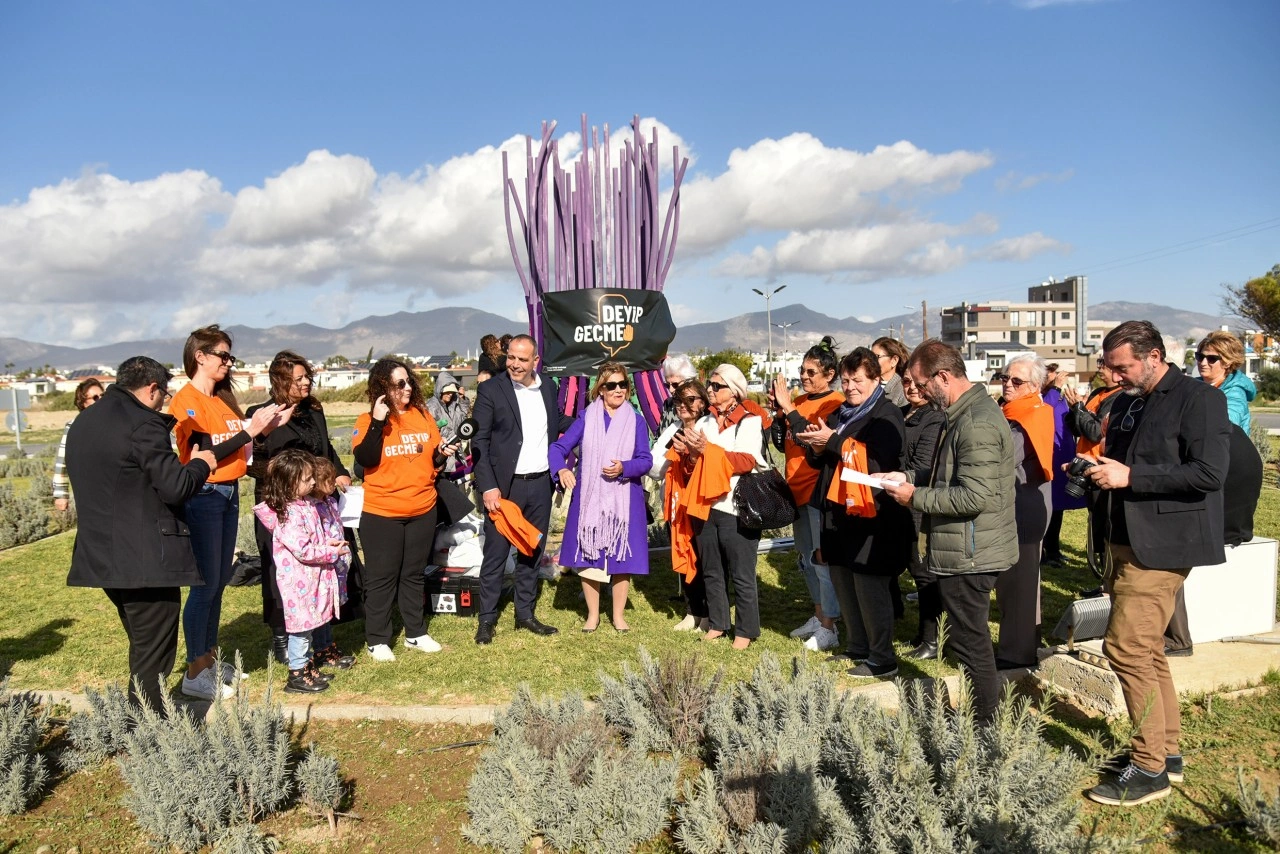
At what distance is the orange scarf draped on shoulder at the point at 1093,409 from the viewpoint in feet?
17.2

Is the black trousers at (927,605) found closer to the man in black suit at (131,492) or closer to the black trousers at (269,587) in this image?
the black trousers at (269,587)

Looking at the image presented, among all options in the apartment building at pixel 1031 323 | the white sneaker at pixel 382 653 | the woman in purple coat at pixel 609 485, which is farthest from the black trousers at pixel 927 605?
the apartment building at pixel 1031 323

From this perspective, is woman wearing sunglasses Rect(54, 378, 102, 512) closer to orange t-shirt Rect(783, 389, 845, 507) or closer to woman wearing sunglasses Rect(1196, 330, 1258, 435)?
orange t-shirt Rect(783, 389, 845, 507)

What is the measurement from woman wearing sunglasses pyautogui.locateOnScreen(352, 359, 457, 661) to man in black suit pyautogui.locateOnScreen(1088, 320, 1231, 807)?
382 cm

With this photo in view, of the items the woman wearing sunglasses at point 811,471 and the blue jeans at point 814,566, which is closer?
the woman wearing sunglasses at point 811,471

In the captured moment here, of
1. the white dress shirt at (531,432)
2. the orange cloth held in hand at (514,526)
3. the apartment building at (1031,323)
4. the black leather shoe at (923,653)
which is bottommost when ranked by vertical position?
the black leather shoe at (923,653)

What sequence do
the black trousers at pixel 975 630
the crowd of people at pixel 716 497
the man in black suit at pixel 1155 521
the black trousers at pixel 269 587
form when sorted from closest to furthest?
1. the man in black suit at pixel 1155 521
2. the crowd of people at pixel 716 497
3. the black trousers at pixel 975 630
4. the black trousers at pixel 269 587

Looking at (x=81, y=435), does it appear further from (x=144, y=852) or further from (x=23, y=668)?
(x=23, y=668)

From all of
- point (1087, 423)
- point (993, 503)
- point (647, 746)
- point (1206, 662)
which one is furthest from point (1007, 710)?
point (1087, 423)

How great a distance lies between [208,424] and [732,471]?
311 centimetres

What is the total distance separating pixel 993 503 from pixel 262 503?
13.1 ft

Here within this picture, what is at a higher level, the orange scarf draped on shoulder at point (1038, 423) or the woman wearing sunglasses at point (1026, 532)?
the orange scarf draped on shoulder at point (1038, 423)

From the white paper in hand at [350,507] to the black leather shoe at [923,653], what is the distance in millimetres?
3811

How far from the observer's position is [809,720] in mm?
3559
